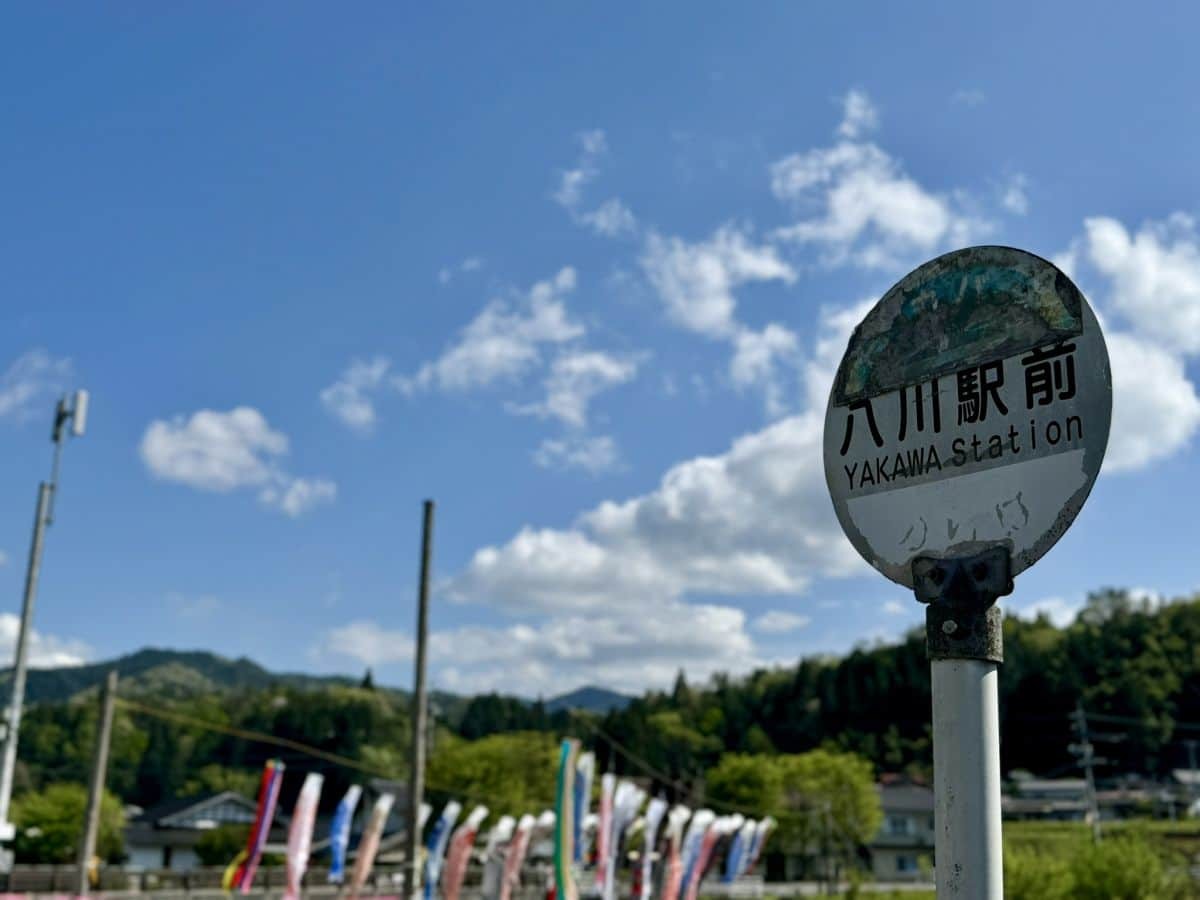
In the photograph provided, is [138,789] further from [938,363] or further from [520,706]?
[938,363]

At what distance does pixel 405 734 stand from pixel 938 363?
281 feet

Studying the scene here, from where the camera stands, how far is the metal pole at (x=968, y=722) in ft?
7.11

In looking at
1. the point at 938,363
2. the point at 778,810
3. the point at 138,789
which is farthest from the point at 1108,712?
the point at 938,363

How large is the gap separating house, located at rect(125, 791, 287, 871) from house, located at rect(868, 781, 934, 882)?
33.9 meters

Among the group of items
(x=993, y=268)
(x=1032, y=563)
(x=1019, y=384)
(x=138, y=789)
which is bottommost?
(x=138, y=789)

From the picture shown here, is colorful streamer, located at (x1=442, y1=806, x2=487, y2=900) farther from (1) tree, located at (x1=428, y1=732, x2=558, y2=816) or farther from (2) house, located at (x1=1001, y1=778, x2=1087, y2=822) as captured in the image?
(2) house, located at (x1=1001, y1=778, x2=1087, y2=822)

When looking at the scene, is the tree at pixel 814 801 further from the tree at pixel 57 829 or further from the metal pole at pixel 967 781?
the metal pole at pixel 967 781

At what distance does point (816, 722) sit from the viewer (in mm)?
89125

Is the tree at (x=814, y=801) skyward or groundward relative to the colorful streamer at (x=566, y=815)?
groundward

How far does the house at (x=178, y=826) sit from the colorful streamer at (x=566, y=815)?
46.6 metres

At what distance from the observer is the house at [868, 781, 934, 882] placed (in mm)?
60844

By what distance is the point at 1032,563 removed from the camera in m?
2.24

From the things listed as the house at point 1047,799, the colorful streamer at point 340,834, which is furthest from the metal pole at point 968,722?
the house at point 1047,799

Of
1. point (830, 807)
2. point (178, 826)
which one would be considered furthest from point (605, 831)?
point (178, 826)
